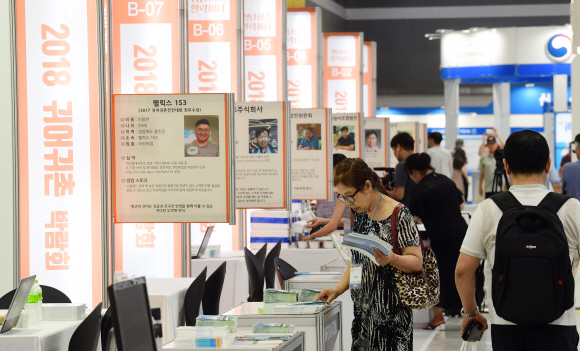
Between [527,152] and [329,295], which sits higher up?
[527,152]

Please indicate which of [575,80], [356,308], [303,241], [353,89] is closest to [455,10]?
[353,89]

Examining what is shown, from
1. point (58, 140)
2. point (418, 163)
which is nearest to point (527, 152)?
point (58, 140)

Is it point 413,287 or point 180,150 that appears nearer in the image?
point 413,287

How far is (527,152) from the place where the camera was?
260 centimetres

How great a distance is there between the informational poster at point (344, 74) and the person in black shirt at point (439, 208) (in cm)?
626

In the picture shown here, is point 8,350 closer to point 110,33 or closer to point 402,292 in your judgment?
point 402,292

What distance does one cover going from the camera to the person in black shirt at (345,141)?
29.3 ft

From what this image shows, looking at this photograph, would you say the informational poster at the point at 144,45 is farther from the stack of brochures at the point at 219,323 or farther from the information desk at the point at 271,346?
the information desk at the point at 271,346

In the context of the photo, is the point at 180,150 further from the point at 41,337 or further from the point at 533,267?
the point at 533,267

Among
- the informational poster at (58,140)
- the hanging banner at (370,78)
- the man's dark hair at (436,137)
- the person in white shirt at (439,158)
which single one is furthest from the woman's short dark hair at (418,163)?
the hanging banner at (370,78)

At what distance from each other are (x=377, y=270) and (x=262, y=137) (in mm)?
2595

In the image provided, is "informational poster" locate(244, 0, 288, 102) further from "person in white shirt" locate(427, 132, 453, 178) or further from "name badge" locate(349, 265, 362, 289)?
"name badge" locate(349, 265, 362, 289)

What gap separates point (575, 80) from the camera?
7211 mm

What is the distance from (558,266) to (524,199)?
251 mm
